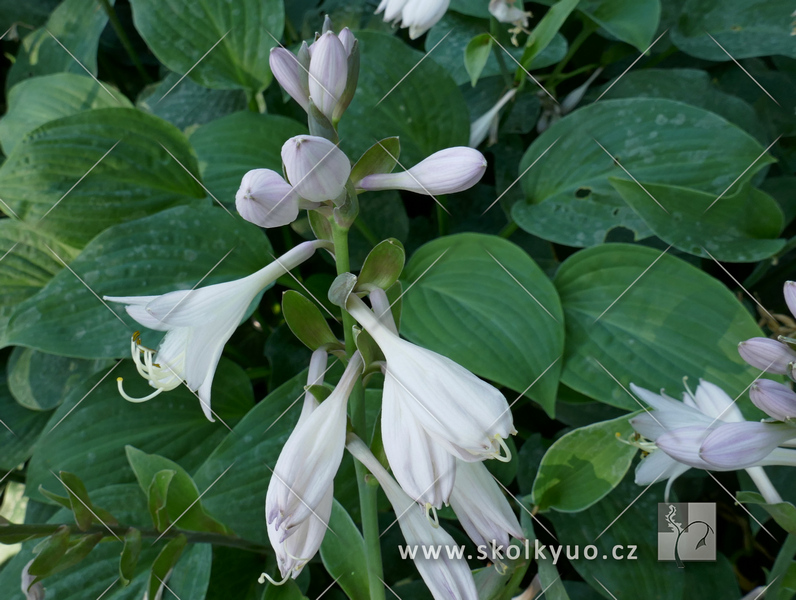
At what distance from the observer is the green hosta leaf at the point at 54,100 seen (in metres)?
0.80

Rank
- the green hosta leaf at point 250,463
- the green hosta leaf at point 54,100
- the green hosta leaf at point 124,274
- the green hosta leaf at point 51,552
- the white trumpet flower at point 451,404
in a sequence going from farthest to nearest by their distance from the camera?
the green hosta leaf at point 54,100
the green hosta leaf at point 124,274
the green hosta leaf at point 250,463
the green hosta leaf at point 51,552
the white trumpet flower at point 451,404

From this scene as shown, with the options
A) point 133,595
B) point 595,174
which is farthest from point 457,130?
point 133,595

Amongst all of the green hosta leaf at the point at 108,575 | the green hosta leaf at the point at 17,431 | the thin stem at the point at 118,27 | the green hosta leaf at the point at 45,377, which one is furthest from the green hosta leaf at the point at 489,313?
the thin stem at the point at 118,27

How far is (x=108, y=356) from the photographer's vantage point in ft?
1.83

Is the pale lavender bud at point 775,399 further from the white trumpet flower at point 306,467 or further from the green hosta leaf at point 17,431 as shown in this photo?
the green hosta leaf at point 17,431

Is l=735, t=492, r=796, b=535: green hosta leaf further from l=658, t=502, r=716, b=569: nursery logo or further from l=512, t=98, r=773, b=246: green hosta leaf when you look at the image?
l=512, t=98, r=773, b=246: green hosta leaf

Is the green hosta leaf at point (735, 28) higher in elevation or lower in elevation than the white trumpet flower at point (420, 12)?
lower

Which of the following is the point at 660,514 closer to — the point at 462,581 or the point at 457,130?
the point at 462,581

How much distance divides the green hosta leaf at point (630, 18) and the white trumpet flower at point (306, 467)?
1.85 feet

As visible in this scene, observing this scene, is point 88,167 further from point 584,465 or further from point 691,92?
point 691,92

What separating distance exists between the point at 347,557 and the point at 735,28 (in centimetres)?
77

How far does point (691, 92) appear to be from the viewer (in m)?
0.73

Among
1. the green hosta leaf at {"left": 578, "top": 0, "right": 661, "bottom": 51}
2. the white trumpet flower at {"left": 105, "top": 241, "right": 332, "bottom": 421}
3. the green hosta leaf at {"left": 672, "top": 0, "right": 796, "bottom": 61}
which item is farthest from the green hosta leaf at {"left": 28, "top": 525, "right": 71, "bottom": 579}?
the green hosta leaf at {"left": 672, "top": 0, "right": 796, "bottom": 61}

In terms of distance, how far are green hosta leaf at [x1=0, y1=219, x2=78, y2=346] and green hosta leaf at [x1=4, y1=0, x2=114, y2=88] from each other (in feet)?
0.96
